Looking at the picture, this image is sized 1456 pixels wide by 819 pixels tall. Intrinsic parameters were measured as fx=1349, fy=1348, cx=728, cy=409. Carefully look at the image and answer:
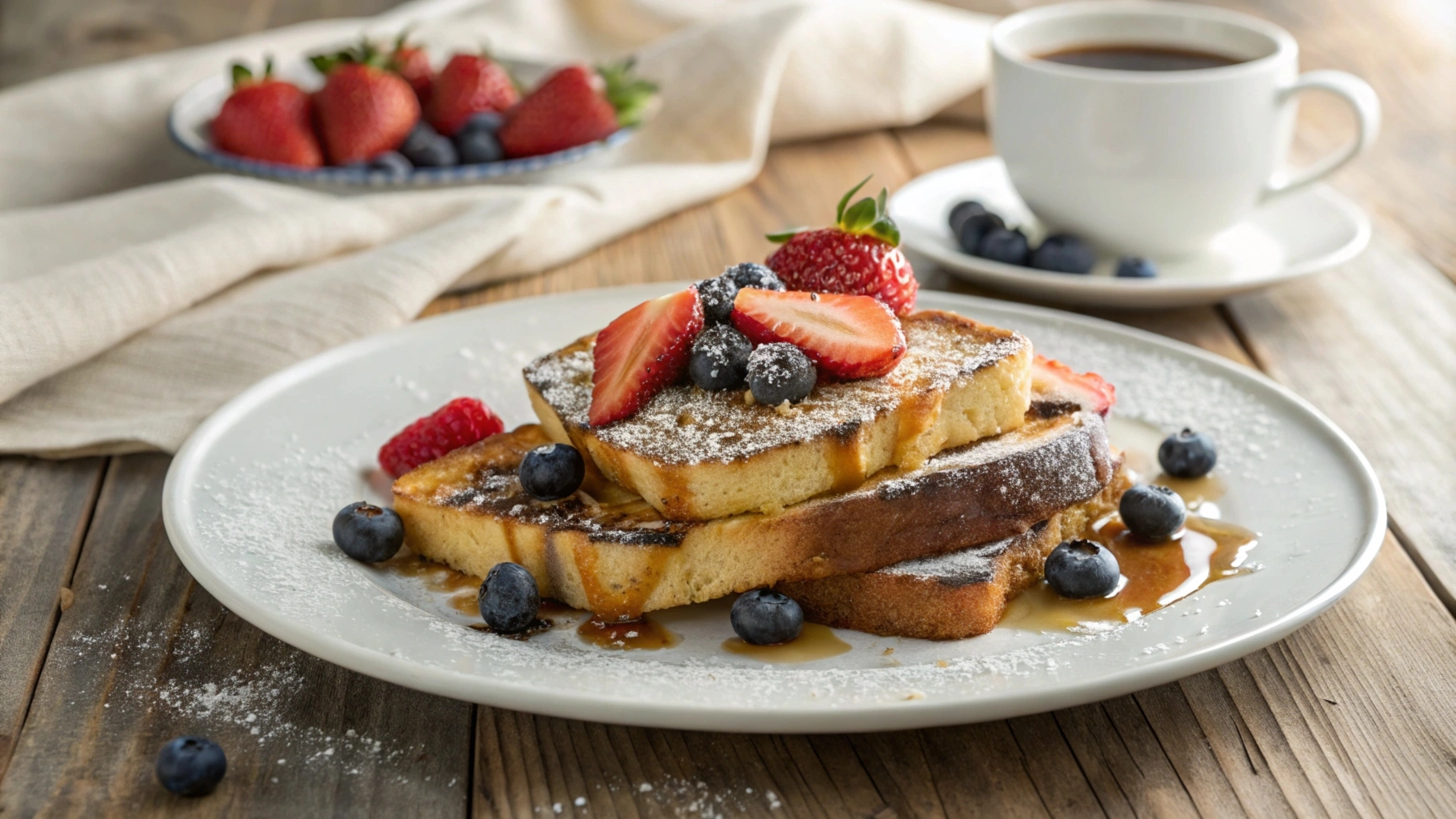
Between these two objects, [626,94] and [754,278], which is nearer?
[754,278]

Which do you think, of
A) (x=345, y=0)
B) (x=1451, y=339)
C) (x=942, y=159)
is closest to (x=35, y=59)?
(x=345, y=0)

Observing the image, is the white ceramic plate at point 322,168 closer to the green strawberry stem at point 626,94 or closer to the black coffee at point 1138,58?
the green strawberry stem at point 626,94

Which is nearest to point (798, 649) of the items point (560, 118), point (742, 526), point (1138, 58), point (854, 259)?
point (742, 526)

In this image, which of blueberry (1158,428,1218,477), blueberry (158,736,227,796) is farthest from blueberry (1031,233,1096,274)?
blueberry (158,736,227,796)

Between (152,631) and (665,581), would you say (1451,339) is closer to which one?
(665,581)

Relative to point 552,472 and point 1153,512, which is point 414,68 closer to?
point 552,472

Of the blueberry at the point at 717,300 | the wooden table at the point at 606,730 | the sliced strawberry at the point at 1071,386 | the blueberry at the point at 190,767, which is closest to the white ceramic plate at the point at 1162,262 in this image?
the wooden table at the point at 606,730

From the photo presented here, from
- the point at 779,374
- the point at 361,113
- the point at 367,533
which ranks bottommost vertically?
the point at 361,113
